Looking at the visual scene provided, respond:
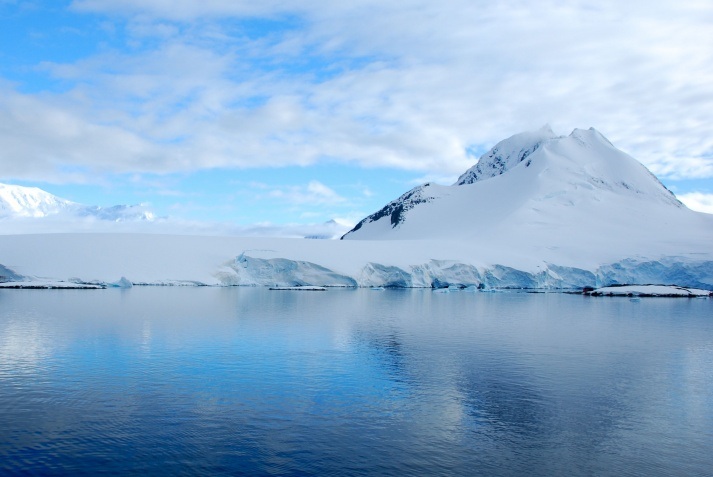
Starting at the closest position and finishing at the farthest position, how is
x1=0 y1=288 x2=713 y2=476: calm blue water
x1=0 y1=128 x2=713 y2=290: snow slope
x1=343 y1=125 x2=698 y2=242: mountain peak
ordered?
x1=0 y1=288 x2=713 y2=476: calm blue water < x1=0 y1=128 x2=713 y2=290: snow slope < x1=343 y1=125 x2=698 y2=242: mountain peak

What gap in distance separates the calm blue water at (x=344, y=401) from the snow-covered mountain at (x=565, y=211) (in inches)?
1914

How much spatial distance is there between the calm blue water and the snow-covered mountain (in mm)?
48622

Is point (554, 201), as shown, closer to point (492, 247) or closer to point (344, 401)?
A: point (492, 247)

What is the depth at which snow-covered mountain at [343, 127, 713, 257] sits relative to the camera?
67.6m

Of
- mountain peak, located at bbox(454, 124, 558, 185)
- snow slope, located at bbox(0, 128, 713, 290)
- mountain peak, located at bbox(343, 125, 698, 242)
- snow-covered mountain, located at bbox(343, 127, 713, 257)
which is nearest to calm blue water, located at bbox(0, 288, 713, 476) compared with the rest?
snow slope, located at bbox(0, 128, 713, 290)

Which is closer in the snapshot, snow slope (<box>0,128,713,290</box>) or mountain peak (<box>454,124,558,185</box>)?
snow slope (<box>0,128,713,290</box>)

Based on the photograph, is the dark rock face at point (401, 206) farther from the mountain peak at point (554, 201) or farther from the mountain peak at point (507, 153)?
the mountain peak at point (507, 153)

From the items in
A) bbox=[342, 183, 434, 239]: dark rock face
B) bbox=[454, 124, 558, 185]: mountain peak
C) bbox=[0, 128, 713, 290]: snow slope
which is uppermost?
bbox=[454, 124, 558, 185]: mountain peak

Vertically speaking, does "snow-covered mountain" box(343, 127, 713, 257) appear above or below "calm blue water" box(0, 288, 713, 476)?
above

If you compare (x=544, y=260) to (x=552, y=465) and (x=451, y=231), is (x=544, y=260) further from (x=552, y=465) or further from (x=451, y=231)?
(x=552, y=465)

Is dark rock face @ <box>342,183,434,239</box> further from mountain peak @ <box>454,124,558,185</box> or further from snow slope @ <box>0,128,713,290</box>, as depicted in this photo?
mountain peak @ <box>454,124,558,185</box>

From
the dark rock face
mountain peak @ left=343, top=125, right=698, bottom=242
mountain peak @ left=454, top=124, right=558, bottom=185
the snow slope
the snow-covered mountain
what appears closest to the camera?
the snow slope

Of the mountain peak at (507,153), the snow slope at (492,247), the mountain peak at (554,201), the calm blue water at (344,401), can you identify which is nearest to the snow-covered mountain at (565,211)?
the mountain peak at (554,201)

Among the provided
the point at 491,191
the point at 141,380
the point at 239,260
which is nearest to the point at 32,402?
the point at 141,380
